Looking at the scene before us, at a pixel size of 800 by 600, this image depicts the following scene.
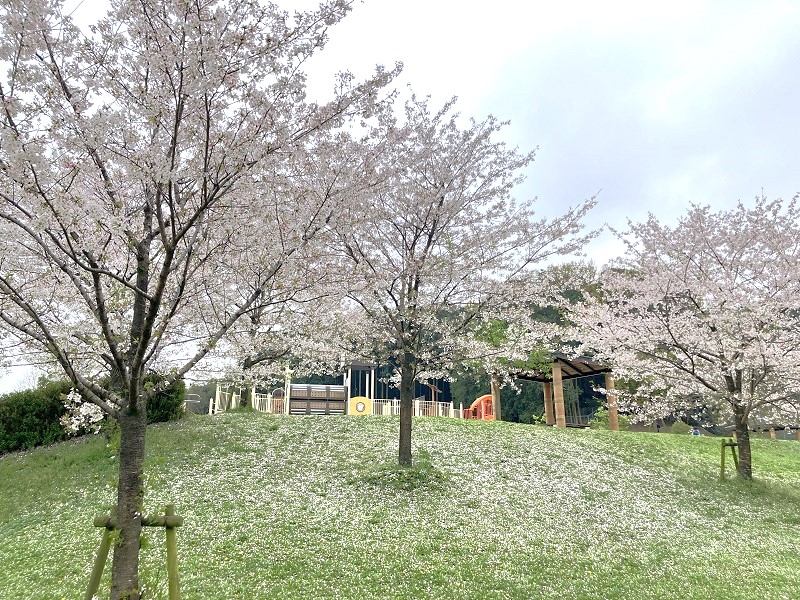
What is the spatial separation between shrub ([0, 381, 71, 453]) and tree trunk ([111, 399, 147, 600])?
10.2 meters

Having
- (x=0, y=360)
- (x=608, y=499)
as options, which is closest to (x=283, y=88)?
(x=0, y=360)

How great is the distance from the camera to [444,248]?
10570mm

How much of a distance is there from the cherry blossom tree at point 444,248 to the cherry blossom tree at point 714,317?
3.10 metres

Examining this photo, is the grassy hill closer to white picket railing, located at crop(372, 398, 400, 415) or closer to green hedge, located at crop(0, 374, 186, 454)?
green hedge, located at crop(0, 374, 186, 454)

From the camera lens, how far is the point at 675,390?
1238 centimetres

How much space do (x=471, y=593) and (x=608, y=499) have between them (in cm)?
525

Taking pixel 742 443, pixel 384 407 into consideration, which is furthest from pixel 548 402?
pixel 742 443

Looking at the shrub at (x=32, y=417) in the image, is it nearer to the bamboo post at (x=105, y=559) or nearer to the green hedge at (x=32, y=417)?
the green hedge at (x=32, y=417)

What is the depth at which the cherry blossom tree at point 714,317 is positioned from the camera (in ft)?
35.8

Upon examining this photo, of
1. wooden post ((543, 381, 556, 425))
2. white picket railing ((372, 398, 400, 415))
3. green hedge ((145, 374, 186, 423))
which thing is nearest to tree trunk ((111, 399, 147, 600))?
green hedge ((145, 374, 186, 423))

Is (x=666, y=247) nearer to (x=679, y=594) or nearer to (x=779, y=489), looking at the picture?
(x=779, y=489)

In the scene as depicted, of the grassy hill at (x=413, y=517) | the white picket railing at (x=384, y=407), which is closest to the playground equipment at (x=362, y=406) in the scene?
the white picket railing at (x=384, y=407)

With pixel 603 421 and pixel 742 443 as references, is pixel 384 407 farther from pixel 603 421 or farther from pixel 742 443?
pixel 603 421

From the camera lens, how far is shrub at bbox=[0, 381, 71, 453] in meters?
12.2
